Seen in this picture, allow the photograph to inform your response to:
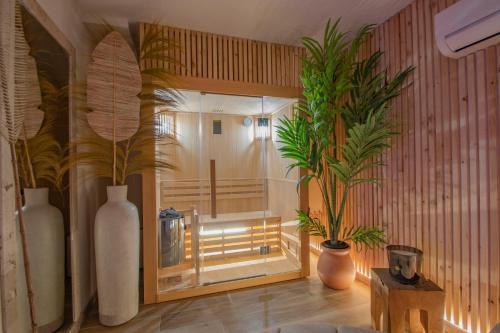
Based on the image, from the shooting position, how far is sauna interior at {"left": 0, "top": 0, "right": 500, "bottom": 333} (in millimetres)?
1461

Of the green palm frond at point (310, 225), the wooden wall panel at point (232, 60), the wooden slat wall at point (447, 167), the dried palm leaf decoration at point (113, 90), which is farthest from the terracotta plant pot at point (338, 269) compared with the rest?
the dried palm leaf decoration at point (113, 90)

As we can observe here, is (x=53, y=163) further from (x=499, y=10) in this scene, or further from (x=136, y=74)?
(x=499, y=10)

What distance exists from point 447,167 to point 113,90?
9.12 ft

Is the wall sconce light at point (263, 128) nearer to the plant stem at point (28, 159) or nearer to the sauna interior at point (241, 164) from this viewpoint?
the sauna interior at point (241, 164)

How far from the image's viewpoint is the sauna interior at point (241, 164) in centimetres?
146

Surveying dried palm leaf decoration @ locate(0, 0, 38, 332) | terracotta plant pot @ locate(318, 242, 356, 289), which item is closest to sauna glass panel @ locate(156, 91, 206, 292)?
dried palm leaf decoration @ locate(0, 0, 38, 332)

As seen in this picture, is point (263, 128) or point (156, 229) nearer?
point (156, 229)

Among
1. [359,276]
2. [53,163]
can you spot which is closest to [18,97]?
[53,163]

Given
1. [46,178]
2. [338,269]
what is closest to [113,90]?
[46,178]

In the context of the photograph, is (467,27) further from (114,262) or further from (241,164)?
(114,262)

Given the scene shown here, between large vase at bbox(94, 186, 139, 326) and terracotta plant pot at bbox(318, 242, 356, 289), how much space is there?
1.90m

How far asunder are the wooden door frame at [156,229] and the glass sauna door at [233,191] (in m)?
0.09

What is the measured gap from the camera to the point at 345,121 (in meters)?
2.29

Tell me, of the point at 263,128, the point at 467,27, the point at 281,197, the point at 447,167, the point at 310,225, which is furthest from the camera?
the point at 281,197
